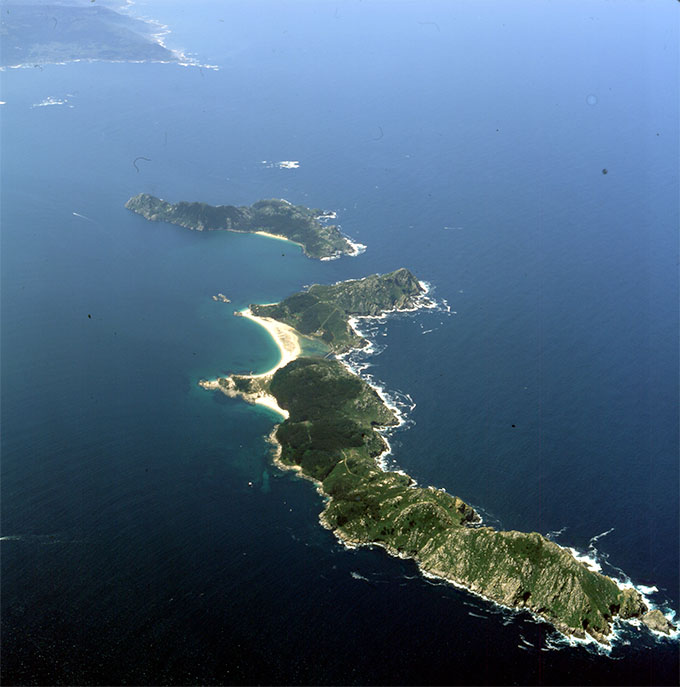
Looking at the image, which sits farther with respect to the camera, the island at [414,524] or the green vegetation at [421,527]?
the green vegetation at [421,527]

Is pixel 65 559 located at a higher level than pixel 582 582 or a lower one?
lower

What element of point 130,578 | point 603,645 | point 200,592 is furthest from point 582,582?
point 130,578

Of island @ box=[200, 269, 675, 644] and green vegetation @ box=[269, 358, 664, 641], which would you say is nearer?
island @ box=[200, 269, 675, 644]

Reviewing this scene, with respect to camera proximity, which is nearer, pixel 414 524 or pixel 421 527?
pixel 421 527

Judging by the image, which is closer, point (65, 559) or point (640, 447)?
point (65, 559)

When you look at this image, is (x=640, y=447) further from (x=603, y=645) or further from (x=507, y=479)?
(x=603, y=645)

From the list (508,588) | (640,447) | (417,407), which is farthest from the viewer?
(417,407)

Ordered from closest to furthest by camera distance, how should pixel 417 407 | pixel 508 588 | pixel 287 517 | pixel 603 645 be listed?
pixel 603 645
pixel 508 588
pixel 287 517
pixel 417 407
